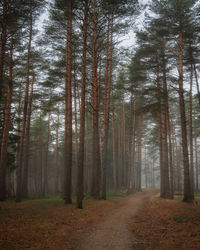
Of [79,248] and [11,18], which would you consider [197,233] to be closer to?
[79,248]

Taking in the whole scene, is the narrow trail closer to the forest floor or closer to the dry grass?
the forest floor

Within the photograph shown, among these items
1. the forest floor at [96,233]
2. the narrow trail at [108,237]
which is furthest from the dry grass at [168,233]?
the narrow trail at [108,237]

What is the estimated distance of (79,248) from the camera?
16.3 ft

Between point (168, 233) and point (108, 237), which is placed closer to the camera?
point (108, 237)

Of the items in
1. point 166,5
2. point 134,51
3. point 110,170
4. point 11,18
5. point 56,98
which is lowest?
point 110,170

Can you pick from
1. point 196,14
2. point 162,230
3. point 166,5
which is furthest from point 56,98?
point 162,230

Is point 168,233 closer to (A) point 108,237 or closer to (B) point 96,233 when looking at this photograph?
(A) point 108,237

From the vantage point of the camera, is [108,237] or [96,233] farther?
[96,233]

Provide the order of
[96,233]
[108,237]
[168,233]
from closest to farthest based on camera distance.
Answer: [108,237] → [168,233] → [96,233]

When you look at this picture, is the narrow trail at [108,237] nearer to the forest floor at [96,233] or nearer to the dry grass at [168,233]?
the forest floor at [96,233]

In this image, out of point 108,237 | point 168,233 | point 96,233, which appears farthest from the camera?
point 96,233

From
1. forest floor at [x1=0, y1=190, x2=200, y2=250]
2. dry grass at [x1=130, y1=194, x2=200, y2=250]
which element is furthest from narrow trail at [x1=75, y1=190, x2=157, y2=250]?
dry grass at [x1=130, y1=194, x2=200, y2=250]

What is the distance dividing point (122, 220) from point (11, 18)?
35.8 feet

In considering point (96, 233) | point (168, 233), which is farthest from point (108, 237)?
point (168, 233)
